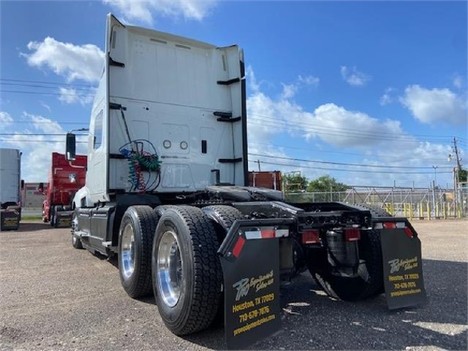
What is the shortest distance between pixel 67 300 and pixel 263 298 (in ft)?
10.0

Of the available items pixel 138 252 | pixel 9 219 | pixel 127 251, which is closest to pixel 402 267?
pixel 138 252

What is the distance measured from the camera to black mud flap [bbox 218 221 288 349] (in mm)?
3395

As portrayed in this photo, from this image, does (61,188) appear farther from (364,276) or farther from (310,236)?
(310,236)

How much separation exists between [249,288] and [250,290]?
0.8 inches

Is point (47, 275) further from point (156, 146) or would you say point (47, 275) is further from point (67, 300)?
point (156, 146)

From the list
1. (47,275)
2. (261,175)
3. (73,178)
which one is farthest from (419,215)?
(47,275)

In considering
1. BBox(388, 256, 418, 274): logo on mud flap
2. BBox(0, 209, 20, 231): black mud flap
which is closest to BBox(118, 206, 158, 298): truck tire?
BBox(388, 256, 418, 274): logo on mud flap

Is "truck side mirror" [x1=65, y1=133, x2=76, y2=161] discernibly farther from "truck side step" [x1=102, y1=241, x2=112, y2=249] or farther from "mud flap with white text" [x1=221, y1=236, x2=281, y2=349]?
"mud flap with white text" [x1=221, y1=236, x2=281, y2=349]

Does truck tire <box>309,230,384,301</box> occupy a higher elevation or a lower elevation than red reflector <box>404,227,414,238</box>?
lower

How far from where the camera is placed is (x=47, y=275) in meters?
7.25

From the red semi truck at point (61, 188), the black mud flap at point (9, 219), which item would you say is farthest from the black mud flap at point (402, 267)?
the black mud flap at point (9, 219)

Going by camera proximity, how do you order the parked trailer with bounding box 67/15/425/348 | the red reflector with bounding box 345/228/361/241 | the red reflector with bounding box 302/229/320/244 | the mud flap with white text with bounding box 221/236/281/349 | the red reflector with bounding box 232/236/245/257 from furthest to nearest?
the red reflector with bounding box 345/228/361/241 → the red reflector with bounding box 302/229/320/244 → the parked trailer with bounding box 67/15/425/348 → the red reflector with bounding box 232/236/245/257 → the mud flap with white text with bounding box 221/236/281/349

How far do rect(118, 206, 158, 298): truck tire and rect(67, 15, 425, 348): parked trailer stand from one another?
0.01 meters

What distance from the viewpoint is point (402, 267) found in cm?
459
